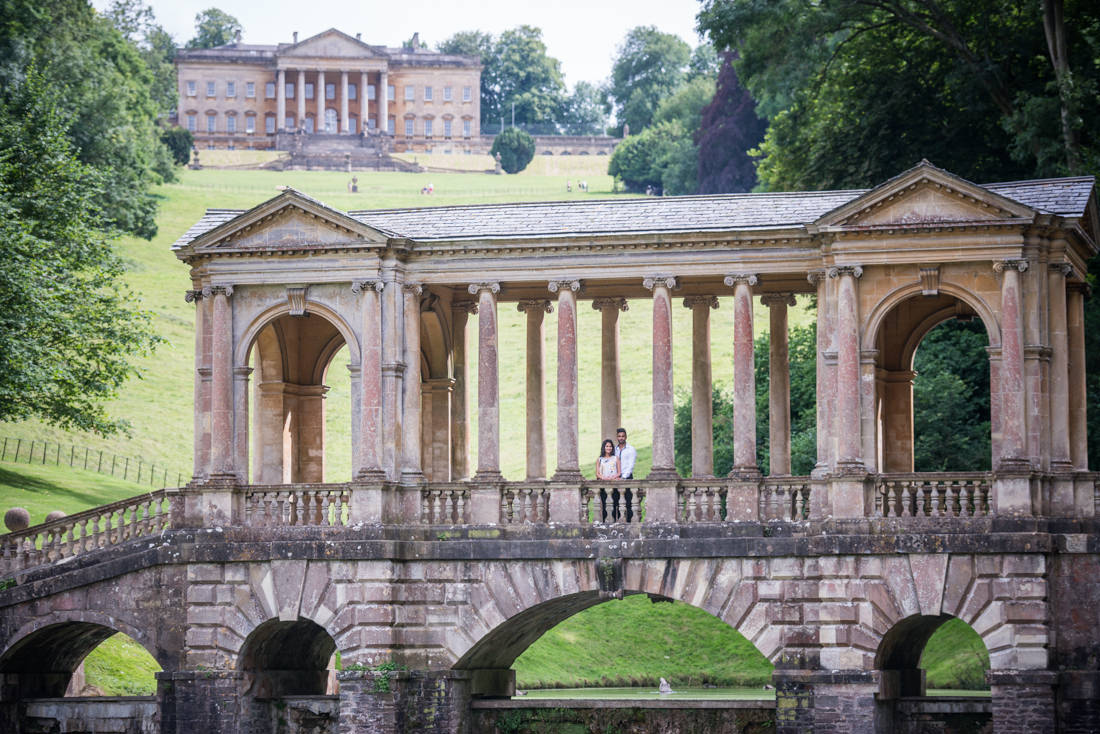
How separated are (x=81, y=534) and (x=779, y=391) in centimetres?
1531

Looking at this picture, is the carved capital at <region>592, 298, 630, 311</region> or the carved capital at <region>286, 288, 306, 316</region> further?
the carved capital at <region>592, 298, 630, 311</region>

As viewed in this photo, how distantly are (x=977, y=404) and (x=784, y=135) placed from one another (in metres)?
12.6

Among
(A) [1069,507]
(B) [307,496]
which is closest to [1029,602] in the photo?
(A) [1069,507]

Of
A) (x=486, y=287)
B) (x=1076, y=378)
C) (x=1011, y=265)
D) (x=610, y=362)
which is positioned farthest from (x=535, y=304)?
(x=1076, y=378)

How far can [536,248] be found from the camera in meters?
37.1

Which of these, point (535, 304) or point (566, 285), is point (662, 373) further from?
point (535, 304)

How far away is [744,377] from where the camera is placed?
36.2 metres

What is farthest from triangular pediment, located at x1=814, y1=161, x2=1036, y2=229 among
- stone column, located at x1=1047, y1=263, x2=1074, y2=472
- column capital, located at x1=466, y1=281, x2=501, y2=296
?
column capital, located at x1=466, y1=281, x2=501, y2=296

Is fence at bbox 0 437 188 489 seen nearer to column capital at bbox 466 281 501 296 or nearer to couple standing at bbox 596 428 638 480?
column capital at bbox 466 281 501 296

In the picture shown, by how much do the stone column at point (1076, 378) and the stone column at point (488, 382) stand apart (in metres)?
11.5

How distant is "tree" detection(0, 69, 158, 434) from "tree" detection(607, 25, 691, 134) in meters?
105

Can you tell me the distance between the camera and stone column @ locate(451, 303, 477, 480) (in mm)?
42094

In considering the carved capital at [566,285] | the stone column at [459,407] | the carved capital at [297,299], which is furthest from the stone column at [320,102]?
the carved capital at [566,285]

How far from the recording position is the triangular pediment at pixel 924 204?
34219mm
